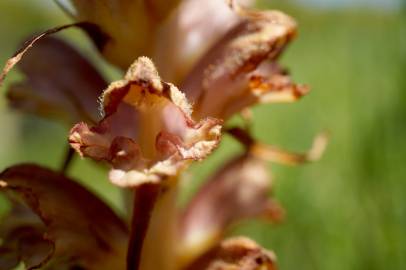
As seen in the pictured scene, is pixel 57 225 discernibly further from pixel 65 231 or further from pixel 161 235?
pixel 161 235

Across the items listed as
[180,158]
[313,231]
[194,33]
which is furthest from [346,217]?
[180,158]

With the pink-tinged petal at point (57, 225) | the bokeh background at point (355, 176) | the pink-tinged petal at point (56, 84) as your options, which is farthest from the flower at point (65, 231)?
the bokeh background at point (355, 176)

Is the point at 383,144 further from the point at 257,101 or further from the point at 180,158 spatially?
the point at 180,158

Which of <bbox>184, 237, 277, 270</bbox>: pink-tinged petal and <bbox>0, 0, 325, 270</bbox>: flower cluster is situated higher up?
<bbox>0, 0, 325, 270</bbox>: flower cluster

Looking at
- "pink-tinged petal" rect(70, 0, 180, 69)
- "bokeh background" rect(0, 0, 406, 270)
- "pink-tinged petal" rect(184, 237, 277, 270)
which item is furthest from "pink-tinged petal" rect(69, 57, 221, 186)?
"bokeh background" rect(0, 0, 406, 270)

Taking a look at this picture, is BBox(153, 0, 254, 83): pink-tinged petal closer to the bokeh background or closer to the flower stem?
the flower stem

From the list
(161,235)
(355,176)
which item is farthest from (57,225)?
(355,176)

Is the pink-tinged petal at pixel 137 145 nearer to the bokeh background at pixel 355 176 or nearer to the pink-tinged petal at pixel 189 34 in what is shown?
the pink-tinged petal at pixel 189 34

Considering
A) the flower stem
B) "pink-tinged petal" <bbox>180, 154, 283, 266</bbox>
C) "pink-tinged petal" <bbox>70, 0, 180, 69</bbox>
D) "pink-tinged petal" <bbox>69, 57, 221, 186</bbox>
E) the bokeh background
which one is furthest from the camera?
the bokeh background

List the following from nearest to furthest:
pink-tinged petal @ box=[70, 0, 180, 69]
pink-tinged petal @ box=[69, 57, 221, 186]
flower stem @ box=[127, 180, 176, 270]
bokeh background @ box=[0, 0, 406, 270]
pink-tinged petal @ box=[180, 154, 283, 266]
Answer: pink-tinged petal @ box=[69, 57, 221, 186] → pink-tinged petal @ box=[70, 0, 180, 69] → flower stem @ box=[127, 180, 176, 270] → pink-tinged petal @ box=[180, 154, 283, 266] → bokeh background @ box=[0, 0, 406, 270]
